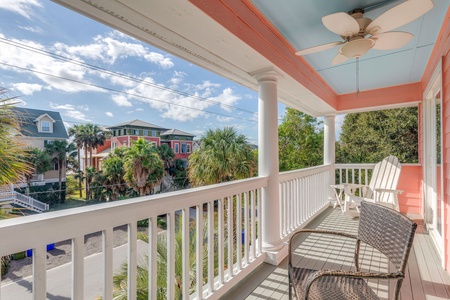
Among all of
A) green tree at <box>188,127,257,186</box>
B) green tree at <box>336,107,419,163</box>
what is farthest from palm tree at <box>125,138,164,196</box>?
green tree at <box>336,107,419,163</box>

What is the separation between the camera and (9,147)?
3.69 feet

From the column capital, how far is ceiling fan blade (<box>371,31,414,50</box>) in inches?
37.1

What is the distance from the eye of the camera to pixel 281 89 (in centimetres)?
342

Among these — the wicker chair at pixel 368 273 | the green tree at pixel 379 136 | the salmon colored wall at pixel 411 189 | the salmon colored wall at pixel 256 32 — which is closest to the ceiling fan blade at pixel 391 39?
the salmon colored wall at pixel 256 32

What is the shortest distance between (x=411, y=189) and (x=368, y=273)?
4.37 metres

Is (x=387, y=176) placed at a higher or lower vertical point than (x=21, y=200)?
lower

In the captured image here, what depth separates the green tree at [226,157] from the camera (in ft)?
20.9

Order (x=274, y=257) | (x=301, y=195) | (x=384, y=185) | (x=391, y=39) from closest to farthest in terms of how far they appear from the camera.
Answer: (x=391, y=39) < (x=274, y=257) < (x=301, y=195) < (x=384, y=185)

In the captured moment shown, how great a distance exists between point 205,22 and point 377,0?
61.2 inches

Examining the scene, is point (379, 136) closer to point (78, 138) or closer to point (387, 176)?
point (387, 176)

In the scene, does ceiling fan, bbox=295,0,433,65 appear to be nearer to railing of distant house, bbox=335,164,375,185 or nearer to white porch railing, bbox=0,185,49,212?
white porch railing, bbox=0,185,49,212

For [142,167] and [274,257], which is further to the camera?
[274,257]

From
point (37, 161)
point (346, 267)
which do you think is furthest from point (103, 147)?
point (346, 267)

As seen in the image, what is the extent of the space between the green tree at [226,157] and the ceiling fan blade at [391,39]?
4.43 metres
